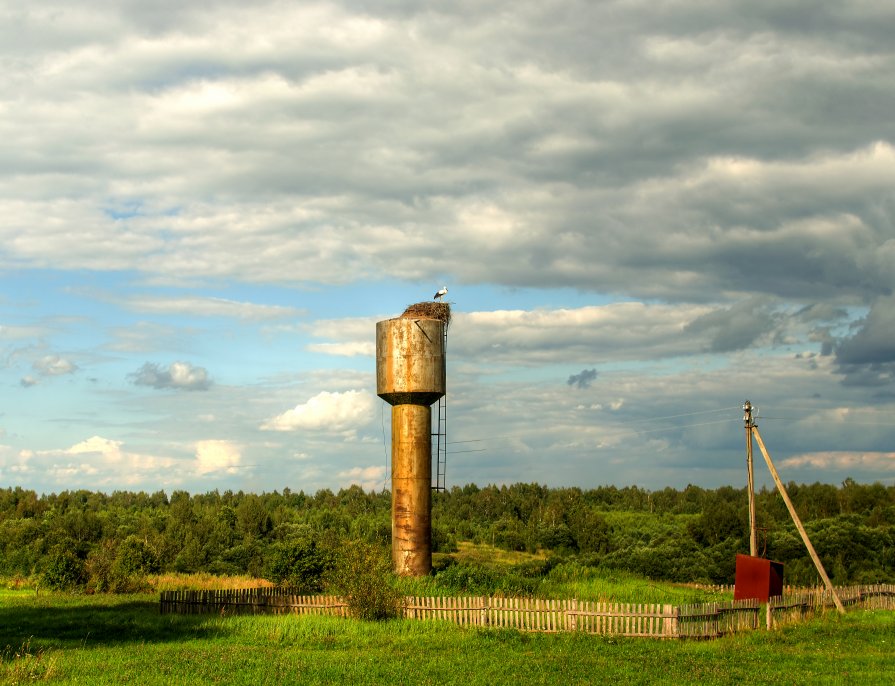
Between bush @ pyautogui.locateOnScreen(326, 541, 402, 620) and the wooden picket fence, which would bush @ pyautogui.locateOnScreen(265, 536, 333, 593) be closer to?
the wooden picket fence

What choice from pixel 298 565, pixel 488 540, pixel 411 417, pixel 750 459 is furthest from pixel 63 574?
pixel 488 540

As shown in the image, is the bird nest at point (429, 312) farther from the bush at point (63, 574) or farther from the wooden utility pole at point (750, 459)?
the bush at point (63, 574)

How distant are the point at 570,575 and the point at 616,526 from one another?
65367mm

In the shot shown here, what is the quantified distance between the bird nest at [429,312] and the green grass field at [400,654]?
14.1 metres

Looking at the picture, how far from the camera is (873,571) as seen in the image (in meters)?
66.3

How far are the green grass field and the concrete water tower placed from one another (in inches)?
257

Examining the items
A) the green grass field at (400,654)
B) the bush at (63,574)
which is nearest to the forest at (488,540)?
the bush at (63,574)

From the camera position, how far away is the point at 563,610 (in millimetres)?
32562

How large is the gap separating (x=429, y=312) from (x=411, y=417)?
4943 mm

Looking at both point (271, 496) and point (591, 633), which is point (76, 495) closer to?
point (271, 496)

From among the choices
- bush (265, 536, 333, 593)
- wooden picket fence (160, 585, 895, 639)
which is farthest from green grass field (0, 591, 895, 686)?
bush (265, 536, 333, 593)

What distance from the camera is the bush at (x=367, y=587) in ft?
117

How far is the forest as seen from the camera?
53.6 meters

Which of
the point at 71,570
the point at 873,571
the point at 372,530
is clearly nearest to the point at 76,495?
the point at 372,530
